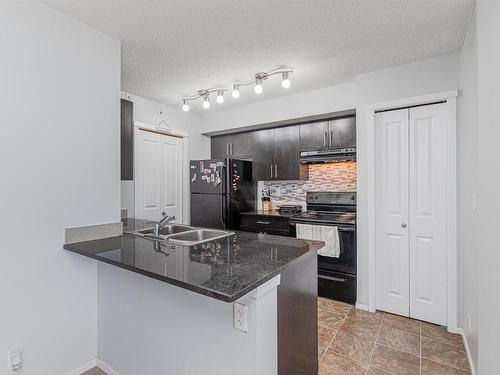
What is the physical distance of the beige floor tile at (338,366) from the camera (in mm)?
1922

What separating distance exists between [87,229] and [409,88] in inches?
121

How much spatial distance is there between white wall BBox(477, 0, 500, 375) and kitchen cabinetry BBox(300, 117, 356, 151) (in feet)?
5.51

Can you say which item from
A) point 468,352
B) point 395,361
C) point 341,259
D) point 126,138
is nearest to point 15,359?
point 126,138

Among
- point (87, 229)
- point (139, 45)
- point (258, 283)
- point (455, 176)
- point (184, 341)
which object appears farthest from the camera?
point (455, 176)

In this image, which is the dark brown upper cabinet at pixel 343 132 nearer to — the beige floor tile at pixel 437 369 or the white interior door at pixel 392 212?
the white interior door at pixel 392 212

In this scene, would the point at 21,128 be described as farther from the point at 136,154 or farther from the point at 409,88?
the point at 409,88

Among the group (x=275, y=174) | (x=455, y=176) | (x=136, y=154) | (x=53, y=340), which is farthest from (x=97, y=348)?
(x=455, y=176)

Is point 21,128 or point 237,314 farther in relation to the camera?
point 21,128

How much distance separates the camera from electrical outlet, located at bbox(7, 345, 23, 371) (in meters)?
1.63

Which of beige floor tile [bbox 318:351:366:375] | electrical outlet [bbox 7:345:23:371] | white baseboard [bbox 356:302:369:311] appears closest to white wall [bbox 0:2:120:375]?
electrical outlet [bbox 7:345:23:371]

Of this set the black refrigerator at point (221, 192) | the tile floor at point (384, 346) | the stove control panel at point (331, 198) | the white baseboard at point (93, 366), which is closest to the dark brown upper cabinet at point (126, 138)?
the white baseboard at point (93, 366)

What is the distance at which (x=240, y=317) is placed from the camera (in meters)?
1.27

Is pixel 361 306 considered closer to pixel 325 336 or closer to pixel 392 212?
pixel 325 336

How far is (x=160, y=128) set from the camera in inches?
154
